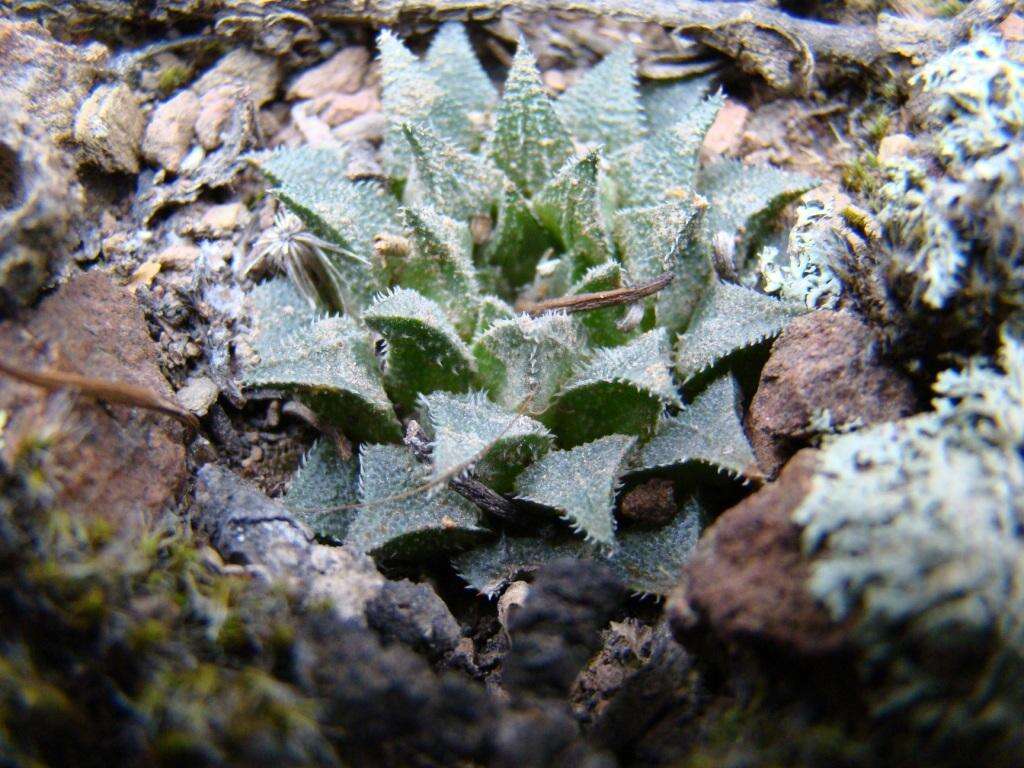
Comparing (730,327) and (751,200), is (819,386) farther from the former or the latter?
(751,200)

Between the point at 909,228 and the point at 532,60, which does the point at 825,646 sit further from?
the point at 532,60

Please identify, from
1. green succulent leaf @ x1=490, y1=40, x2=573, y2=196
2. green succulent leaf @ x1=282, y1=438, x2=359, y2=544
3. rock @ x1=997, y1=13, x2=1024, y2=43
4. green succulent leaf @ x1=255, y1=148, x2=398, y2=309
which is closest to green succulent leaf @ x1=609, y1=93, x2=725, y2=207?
green succulent leaf @ x1=490, y1=40, x2=573, y2=196

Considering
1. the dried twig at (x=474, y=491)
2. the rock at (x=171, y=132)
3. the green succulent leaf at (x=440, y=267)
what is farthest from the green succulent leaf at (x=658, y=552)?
the rock at (x=171, y=132)

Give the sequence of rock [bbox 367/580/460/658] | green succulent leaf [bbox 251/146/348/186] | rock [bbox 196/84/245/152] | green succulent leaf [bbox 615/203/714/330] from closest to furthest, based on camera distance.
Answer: rock [bbox 367/580/460/658], green succulent leaf [bbox 615/203/714/330], green succulent leaf [bbox 251/146/348/186], rock [bbox 196/84/245/152]

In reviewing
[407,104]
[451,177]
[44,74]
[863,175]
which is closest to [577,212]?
[451,177]

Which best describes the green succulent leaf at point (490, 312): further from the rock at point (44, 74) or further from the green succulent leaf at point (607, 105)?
the rock at point (44, 74)

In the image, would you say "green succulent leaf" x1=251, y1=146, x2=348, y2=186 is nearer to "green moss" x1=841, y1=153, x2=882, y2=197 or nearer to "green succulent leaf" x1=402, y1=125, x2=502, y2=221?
"green succulent leaf" x1=402, y1=125, x2=502, y2=221
